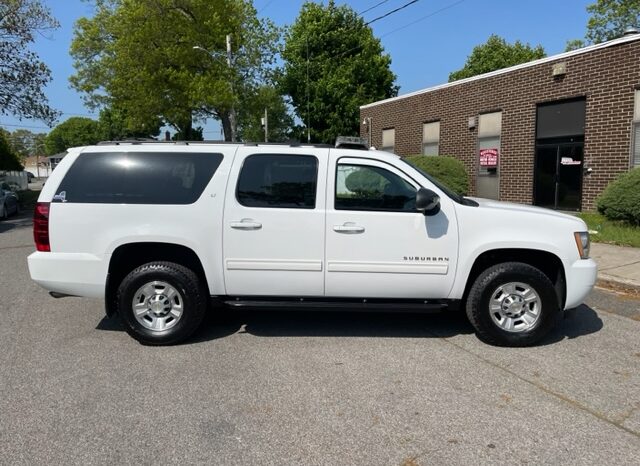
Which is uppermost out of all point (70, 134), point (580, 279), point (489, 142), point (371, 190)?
point (70, 134)

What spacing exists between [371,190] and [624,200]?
26.4ft

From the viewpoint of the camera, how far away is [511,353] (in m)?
4.79

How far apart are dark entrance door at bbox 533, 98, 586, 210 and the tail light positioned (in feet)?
45.0

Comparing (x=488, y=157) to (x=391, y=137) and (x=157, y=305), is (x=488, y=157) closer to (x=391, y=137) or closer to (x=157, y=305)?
(x=391, y=137)

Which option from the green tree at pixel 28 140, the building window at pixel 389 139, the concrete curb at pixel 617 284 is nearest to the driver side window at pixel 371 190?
the concrete curb at pixel 617 284

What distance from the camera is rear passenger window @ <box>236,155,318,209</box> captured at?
4.93 m

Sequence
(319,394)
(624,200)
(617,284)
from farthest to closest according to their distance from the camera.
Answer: (624,200), (617,284), (319,394)

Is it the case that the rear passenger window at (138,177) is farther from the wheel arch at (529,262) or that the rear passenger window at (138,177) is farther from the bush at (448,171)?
the bush at (448,171)

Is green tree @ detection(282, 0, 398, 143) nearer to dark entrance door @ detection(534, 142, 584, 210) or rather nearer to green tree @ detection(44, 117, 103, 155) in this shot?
dark entrance door @ detection(534, 142, 584, 210)

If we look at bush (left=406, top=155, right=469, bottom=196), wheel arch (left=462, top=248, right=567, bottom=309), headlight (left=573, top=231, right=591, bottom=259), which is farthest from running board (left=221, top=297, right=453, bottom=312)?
bush (left=406, top=155, right=469, bottom=196)

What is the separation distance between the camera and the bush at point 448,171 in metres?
16.1

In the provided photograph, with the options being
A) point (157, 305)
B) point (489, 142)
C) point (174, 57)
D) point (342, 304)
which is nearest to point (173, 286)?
point (157, 305)

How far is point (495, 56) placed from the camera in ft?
146

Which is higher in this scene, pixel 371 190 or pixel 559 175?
pixel 559 175
